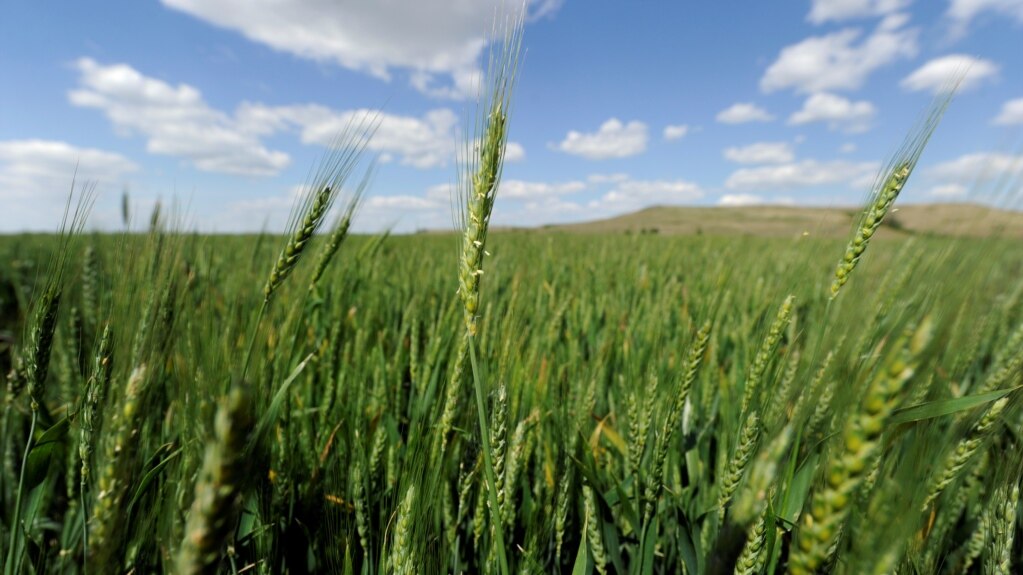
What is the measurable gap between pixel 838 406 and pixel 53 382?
2.70m

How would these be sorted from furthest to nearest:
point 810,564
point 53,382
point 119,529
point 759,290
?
point 759,290 → point 53,382 → point 119,529 → point 810,564

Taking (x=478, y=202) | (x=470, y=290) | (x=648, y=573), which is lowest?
(x=648, y=573)

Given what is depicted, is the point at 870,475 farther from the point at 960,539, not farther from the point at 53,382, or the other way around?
the point at 53,382

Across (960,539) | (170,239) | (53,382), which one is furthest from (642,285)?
(53,382)

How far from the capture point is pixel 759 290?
3086 millimetres

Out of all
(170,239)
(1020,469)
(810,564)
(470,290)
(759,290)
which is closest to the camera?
(810,564)

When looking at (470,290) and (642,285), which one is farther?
(642,285)

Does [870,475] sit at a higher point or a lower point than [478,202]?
lower

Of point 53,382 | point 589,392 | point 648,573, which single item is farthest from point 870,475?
point 53,382

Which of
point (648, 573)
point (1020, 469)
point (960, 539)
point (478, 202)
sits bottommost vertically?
point (960, 539)

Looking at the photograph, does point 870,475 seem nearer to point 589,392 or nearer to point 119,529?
point 589,392

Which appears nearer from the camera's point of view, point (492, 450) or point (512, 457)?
point (492, 450)

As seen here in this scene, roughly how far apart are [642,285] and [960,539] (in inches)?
94.4

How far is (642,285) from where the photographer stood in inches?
139
